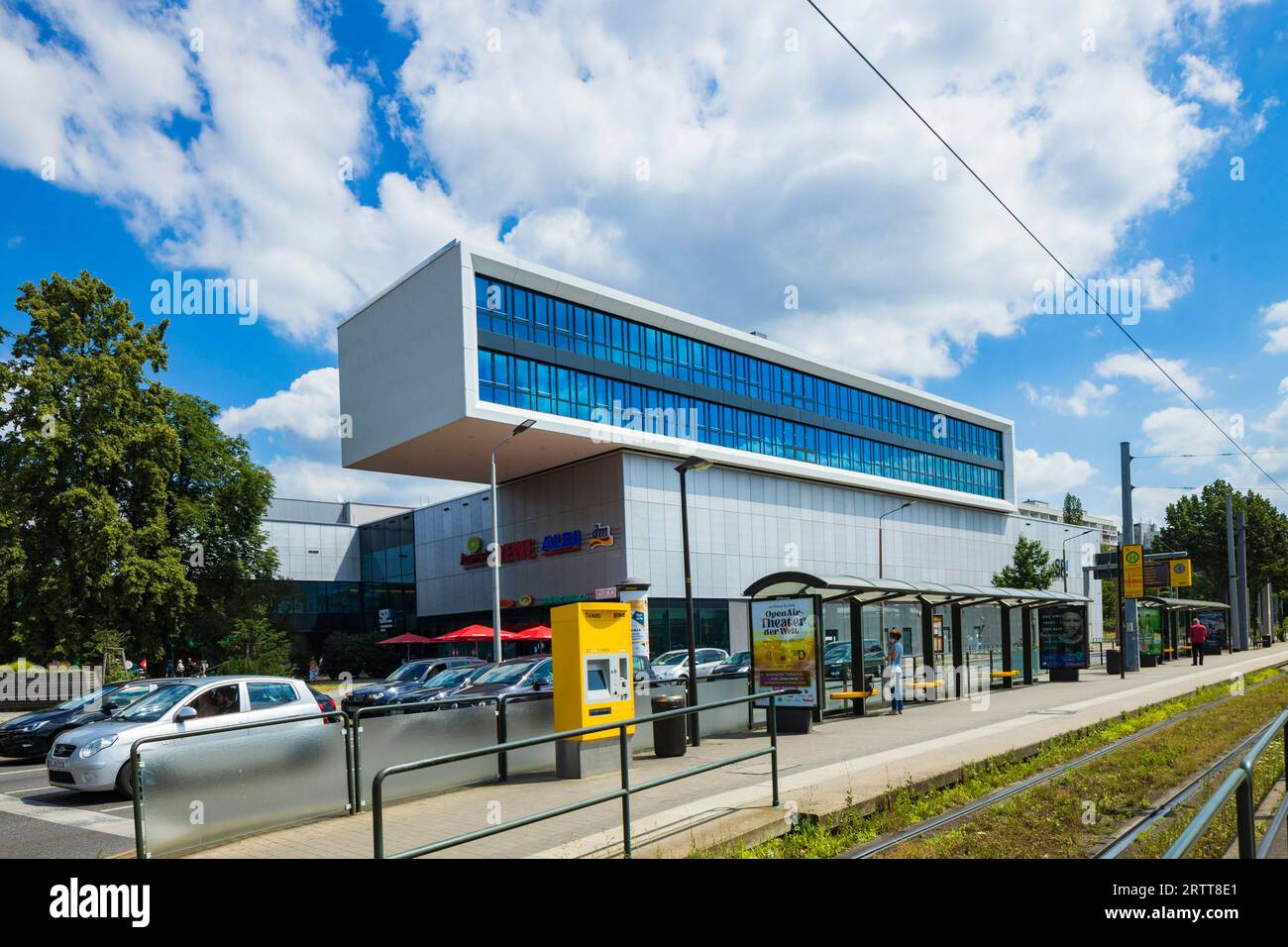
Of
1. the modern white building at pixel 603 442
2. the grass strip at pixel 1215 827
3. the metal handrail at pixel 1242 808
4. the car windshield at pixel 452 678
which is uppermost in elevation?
the modern white building at pixel 603 442

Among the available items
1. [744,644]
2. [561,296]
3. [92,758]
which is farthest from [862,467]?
[92,758]

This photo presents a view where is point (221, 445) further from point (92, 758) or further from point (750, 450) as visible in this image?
point (92, 758)

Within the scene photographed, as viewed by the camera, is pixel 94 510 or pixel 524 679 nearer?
pixel 524 679

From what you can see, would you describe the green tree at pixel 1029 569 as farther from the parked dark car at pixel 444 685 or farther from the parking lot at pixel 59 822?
the parking lot at pixel 59 822

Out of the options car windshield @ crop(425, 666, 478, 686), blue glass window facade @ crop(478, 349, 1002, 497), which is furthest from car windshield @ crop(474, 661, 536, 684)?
blue glass window facade @ crop(478, 349, 1002, 497)

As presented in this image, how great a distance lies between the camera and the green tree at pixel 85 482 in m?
32.2

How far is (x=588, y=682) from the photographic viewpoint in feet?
40.5

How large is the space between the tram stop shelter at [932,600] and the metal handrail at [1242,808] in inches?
423

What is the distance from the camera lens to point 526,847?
759 centimetres

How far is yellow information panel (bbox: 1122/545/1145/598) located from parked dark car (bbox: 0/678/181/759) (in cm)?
2649

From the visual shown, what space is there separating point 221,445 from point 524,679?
2787 centimetres

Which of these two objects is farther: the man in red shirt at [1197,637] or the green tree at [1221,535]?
the green tree at [1221,535]

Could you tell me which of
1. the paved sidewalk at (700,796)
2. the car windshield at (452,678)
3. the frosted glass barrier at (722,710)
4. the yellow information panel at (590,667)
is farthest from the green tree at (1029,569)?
the yellow information panel at (590,667)

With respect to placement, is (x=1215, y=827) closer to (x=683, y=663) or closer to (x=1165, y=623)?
(x=683, y=663)
